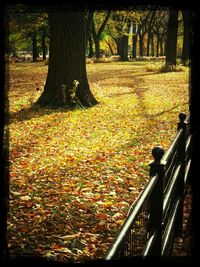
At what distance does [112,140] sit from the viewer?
8.17m

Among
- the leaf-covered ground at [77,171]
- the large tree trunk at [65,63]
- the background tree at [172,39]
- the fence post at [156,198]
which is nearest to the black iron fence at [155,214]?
the fence post at [156,198]

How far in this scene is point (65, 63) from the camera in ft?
37.8

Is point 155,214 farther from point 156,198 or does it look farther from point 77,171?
point 77,171

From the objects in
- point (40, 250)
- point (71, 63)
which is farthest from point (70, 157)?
point (71, 63)

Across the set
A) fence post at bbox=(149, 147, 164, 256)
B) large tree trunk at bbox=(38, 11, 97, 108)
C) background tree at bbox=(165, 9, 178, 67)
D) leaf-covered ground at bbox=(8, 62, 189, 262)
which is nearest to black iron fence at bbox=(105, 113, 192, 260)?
fence post at bbox=(149, 147, 164, 256)

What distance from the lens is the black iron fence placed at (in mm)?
1996

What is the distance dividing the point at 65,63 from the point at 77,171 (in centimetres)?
608

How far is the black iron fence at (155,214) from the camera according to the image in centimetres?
200

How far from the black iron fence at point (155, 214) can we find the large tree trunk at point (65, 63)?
Answer: 23.5 feet

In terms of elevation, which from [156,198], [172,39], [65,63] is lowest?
[156,198]

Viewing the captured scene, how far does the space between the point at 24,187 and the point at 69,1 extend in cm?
320

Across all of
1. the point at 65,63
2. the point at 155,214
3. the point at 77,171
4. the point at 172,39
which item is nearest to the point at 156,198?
the point at 155,214

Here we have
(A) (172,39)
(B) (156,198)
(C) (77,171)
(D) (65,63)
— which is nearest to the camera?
(B) (156,198)

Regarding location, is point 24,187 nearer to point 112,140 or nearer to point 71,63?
point 112,140
